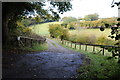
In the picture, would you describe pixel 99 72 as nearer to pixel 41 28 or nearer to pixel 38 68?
pixel 38 68

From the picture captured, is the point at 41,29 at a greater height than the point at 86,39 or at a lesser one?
greater

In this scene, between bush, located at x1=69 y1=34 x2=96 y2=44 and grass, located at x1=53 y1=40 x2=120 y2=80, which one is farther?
bush, located at x1=69 y1=34 x2=96 y2=44

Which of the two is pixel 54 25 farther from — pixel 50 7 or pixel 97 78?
pixel 97 78

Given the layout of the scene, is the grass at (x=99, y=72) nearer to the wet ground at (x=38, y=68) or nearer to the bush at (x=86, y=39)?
the wet ground at (x=38, y=68)

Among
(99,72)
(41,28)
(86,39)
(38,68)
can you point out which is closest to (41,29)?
(41,28)

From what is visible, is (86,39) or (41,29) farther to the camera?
(41,29)

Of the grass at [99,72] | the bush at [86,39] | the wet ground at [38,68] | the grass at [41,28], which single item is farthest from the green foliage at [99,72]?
the grass at [41,28]

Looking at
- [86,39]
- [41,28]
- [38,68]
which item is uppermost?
[41,28]

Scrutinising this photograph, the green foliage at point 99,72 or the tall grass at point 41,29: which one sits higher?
the tall grass at point 41,29

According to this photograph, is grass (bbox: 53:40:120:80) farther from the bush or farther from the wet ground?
the bush

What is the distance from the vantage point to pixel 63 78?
3.37m

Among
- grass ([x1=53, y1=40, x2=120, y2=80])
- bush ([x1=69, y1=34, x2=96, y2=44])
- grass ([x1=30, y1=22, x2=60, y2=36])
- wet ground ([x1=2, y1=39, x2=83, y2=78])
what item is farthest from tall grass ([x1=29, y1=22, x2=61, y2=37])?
grass ([x1=53, y1=40, x2=120, y2=80])

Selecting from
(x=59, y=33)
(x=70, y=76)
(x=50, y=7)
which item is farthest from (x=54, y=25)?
(x=70, y=76)

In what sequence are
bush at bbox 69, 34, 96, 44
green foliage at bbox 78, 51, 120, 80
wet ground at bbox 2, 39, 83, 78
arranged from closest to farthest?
green foliage at bbox 78, 51, 120, 80
wet ground at bbox 2, 39, 83, 78
bush at bbox 69, 34, 96, 44
